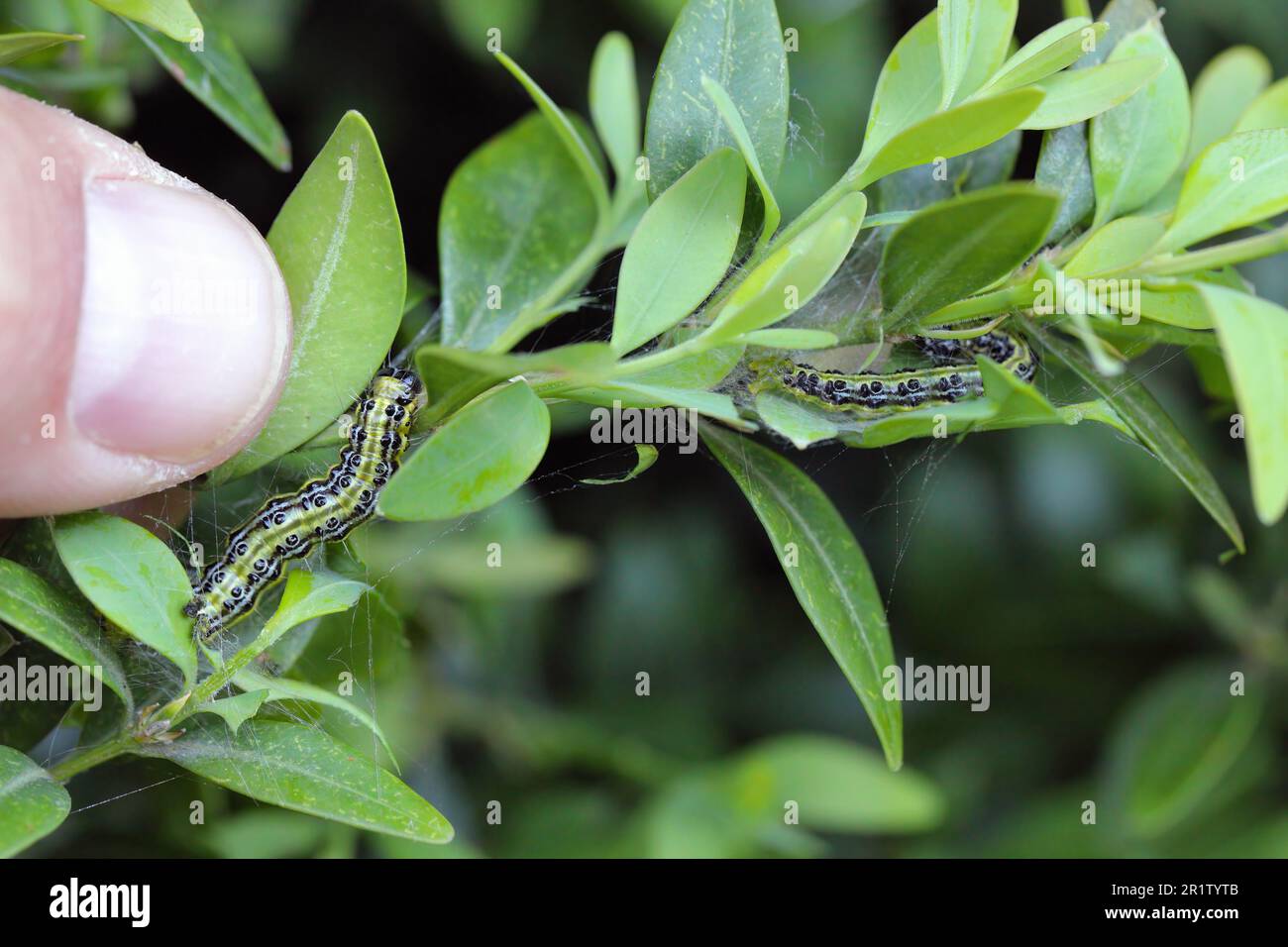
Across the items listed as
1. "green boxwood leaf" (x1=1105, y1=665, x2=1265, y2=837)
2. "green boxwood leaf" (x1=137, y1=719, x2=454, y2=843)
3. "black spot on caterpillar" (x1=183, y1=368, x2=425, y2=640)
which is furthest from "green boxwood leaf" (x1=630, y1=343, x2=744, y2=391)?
"green boxwood leaf" (x1=1105, y1=665, x2=1265, y2=837)

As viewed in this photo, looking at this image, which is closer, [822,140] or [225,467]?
[225,467]

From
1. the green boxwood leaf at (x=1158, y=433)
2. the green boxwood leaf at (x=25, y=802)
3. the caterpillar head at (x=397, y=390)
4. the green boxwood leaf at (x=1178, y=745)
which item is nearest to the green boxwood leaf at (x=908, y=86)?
the green boxwood leaf at (x=1158, y=433)

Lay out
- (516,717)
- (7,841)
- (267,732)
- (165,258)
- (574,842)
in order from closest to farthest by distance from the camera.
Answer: (7,841), (267,732), (165,258), (574,842), (516,717)

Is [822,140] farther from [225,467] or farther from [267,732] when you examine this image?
[267,732]

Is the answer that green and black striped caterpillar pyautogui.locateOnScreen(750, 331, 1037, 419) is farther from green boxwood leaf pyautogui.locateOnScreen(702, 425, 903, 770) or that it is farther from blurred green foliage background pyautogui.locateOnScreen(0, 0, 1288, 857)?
blurred green foliage background pyautogui.locateOnScreen(0, 0, 1288, 857)
